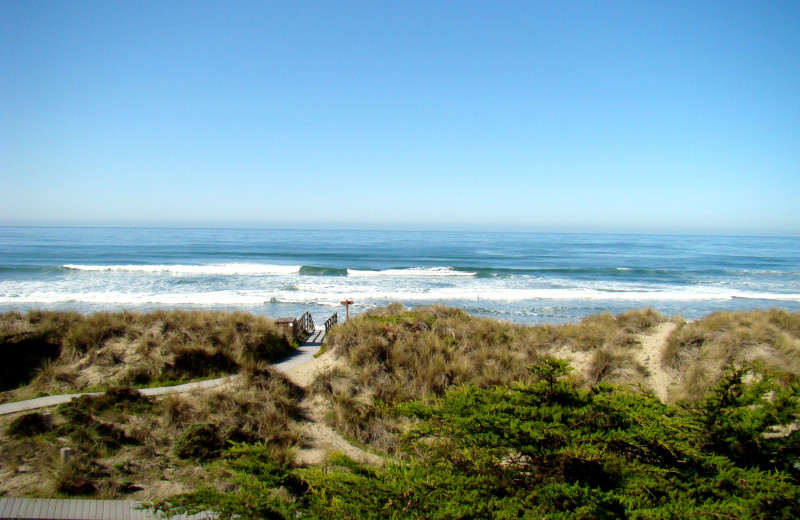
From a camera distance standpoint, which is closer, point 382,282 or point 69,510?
point 69,510

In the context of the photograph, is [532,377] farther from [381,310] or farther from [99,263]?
[99,263]

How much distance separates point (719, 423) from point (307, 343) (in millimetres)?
13842

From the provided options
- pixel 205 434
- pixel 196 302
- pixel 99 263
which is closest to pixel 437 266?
pixel 196 302

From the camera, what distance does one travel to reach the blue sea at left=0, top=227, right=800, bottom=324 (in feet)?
89.7

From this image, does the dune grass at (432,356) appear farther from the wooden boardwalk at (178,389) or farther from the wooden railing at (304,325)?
the wooden railing at (304,325)

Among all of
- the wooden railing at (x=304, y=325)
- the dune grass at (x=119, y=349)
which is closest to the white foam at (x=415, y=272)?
the wooden railing at (x=304, y=325)

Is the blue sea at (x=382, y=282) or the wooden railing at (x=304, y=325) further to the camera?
the blue sea at (x=382, y=282)

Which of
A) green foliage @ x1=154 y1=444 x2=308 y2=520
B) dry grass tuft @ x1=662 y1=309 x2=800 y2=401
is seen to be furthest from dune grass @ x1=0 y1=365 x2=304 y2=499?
dry grass tuft @ x1=662 y1=309 x2=800 y2=401

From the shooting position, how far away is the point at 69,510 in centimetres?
629

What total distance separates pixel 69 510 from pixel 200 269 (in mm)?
38846

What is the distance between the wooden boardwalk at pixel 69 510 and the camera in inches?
240

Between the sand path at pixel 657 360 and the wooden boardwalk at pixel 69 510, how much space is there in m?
11.0

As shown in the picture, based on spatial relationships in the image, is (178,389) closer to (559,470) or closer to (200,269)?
(559,470)

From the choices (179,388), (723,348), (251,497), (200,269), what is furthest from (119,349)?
(200,269)
